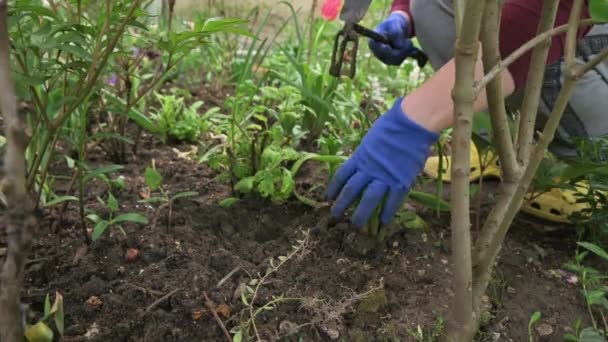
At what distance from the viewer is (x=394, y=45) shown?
1.88 m

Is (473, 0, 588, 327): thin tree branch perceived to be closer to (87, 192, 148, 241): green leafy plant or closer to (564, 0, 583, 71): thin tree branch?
(564, 0, 583, 71): thin tree branch

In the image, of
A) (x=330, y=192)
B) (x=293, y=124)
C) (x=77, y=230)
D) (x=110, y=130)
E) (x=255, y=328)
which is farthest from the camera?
(x=293, y=124)

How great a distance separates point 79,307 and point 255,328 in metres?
0.31

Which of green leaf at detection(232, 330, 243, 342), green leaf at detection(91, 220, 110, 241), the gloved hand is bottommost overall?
green leaf at detection(232, 330, 243, 342)

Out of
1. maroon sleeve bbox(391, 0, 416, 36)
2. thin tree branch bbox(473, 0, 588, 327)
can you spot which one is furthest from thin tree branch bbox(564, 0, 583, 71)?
maroon sleeve bbox(391, 0, 416, 36)

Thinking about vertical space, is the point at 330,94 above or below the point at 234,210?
above

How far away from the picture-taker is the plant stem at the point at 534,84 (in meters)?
0.92

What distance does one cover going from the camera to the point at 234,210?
4.68ft

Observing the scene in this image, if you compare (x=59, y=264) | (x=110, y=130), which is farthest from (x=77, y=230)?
(x=110, y=130)

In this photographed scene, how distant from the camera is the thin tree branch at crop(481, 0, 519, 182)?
2.75 feet

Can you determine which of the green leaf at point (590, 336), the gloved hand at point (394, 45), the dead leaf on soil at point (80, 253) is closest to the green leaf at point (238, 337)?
the dead leaf on soil at point (80, 253)

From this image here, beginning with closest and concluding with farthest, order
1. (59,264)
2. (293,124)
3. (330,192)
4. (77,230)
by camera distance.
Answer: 1. (59,264)
2. (77,230)
3. (330,192)
4. (293,124)

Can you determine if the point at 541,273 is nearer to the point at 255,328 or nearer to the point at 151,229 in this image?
the point at 255,328

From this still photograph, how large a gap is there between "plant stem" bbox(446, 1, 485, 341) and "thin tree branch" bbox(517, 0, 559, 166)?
0.20m
